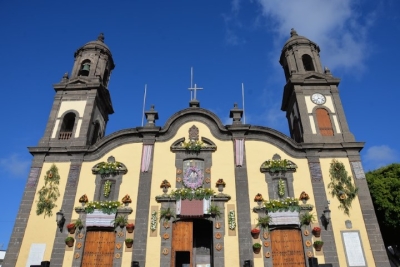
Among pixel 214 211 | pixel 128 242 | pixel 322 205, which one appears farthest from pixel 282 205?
pixel 128 242

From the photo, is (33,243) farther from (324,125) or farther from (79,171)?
(324,125)

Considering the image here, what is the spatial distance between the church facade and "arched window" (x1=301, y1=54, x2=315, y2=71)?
344cm

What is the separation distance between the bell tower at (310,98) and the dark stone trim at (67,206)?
14.5 meters

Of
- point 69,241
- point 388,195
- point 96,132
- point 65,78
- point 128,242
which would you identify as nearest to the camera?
point 128,242

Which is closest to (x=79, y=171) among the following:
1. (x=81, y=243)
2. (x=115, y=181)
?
(x=115, y=181)

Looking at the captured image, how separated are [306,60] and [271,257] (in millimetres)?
16046

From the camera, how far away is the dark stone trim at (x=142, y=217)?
1766cm

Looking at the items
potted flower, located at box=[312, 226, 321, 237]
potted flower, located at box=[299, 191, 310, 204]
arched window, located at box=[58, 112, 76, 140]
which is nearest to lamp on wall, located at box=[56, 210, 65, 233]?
arched window, located at box=[58, 112, 76, 140]

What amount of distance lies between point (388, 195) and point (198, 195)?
45.4 ft

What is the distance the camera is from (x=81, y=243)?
59.5 ft

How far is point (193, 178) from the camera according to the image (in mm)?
20047

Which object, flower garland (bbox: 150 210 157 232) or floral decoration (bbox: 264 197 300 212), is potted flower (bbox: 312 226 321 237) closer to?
floral decoration (bbox: 264 197 300 212)

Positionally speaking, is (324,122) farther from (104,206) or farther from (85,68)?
(85,68)

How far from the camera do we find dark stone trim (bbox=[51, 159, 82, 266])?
58.2 feet
